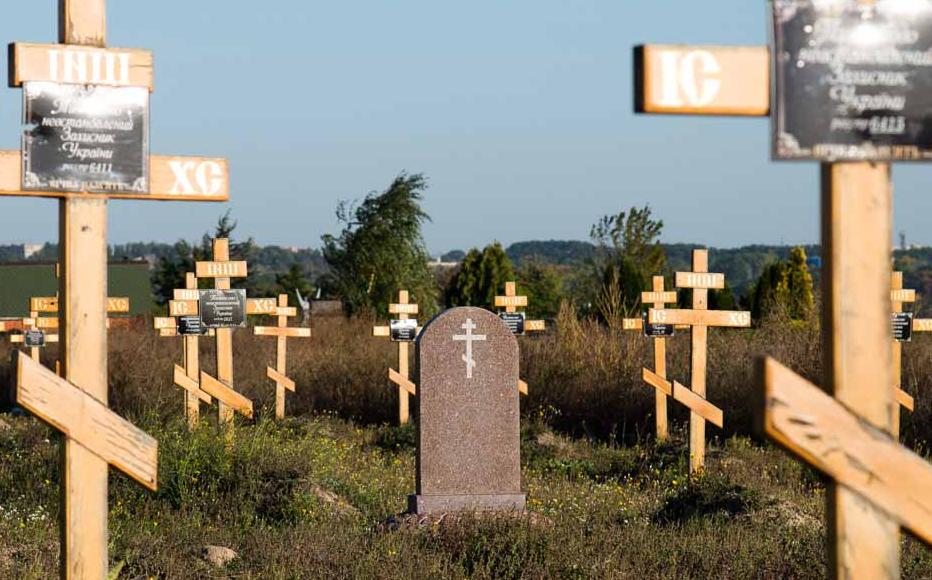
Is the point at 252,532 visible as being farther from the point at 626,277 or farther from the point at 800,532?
the point at 626,277

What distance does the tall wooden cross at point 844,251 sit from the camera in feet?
12.9

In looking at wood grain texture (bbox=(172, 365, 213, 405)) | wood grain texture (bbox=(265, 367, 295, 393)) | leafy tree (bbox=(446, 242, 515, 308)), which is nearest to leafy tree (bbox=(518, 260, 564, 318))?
leafy tree (bbox=(446, 242, 515, 308))

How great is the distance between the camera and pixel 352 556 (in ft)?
27.6

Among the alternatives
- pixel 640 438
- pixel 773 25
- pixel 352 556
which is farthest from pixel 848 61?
pixel 640 438

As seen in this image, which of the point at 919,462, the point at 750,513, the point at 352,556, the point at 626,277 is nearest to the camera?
the point at 919,462

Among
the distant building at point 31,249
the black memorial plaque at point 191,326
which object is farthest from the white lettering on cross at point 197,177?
the distant building at point 31,249

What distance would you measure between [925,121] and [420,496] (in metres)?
7.28

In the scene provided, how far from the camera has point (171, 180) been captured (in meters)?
5.31

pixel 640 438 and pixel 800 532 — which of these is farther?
pixel 640 438

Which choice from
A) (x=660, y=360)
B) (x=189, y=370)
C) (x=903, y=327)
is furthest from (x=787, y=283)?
(x=189, y=370)

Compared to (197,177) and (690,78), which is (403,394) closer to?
(197,177)

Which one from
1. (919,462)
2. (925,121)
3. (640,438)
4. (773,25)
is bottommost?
(640,438)

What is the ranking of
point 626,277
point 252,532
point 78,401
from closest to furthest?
point 78,401 < point 252,532 < point 626,277

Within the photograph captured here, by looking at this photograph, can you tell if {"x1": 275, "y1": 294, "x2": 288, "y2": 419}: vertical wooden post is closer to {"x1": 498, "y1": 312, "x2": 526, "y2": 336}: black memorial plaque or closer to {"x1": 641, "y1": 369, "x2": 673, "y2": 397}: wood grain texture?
{"x1": 498, "y1": 312, "x2": 526, "y2": 336}: black memorial plaque
